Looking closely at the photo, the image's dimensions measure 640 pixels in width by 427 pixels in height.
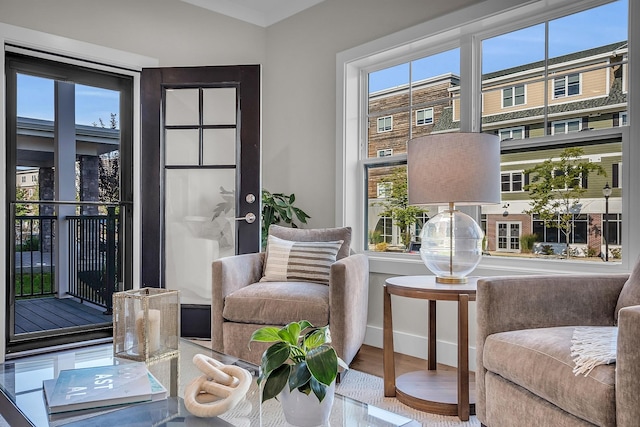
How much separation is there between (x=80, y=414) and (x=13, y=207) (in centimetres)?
218

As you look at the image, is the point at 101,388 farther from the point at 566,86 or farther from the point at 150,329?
the point at 566,86

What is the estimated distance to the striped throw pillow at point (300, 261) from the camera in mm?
2723

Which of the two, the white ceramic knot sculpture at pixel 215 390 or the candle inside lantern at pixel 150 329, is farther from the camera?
the candle inside lantern at pixel 150 329

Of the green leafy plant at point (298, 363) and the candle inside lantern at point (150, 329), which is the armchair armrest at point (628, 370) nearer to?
the green leafy plant at point (298, 363)

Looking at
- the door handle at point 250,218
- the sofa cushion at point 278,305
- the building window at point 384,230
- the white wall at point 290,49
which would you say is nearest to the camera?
the sofa cushion at point 278,305

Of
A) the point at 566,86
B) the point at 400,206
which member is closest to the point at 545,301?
the point at 566,86

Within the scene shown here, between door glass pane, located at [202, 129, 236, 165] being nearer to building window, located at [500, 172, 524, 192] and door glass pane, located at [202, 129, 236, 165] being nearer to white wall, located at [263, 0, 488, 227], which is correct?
white wall, located at [263, 0, 488, 227]

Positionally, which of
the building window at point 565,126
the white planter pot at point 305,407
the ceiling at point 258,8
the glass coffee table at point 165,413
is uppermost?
the ceiling at point 258,8

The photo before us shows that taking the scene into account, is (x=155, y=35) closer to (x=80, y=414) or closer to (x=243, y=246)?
(x=243, y=246)

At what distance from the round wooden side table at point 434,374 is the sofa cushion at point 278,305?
350 millimetres

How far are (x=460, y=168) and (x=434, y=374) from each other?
1.06 m

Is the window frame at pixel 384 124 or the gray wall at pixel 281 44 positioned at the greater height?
the gray wall at pixel 281 44

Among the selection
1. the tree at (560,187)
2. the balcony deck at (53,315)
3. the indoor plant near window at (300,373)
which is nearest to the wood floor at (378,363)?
the tree at (560,187)

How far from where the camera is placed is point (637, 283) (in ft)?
5.48
